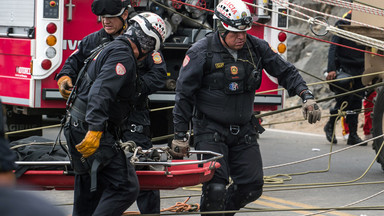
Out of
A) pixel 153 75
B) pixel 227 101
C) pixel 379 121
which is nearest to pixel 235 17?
pixel 227 101

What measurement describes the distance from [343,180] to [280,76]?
3230 millimetres

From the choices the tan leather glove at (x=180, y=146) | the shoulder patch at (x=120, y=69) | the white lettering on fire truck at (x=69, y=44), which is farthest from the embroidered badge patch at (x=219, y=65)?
the white lettering on fire truck at (x=69, y=44)

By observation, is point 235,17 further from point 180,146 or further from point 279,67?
point 180,146

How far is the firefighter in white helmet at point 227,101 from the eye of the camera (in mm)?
5520

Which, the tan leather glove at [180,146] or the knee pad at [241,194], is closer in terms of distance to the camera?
the tan leather glove at [180,146]

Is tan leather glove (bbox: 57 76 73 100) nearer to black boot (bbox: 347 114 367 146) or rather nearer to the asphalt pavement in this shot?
the asphalt pavement

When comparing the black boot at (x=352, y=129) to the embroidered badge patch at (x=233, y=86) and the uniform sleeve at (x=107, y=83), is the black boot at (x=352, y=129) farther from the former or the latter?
the uniform sleeve at (x=107, y=83)

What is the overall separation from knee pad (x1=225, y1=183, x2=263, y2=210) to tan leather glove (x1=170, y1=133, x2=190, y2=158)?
1.77ft

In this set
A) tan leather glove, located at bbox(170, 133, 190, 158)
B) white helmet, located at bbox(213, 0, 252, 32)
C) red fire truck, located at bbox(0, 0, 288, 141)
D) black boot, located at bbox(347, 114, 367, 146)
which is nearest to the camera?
tan leather glove, located at bbox(170, 133, 190, 158)

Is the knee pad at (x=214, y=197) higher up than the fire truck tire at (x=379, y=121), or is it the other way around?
the fire truck tire at (x=379, y=121)

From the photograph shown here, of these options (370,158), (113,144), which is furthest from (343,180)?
(113,144)

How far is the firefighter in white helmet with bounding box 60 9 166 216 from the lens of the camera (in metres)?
4.54

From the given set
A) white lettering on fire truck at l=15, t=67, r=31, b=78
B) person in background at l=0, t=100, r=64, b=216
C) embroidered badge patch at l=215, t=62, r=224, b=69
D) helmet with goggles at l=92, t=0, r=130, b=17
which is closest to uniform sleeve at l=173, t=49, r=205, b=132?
embroidered badge patch at l=215, t=62, r=224, b=69

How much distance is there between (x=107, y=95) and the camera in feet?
14.9
